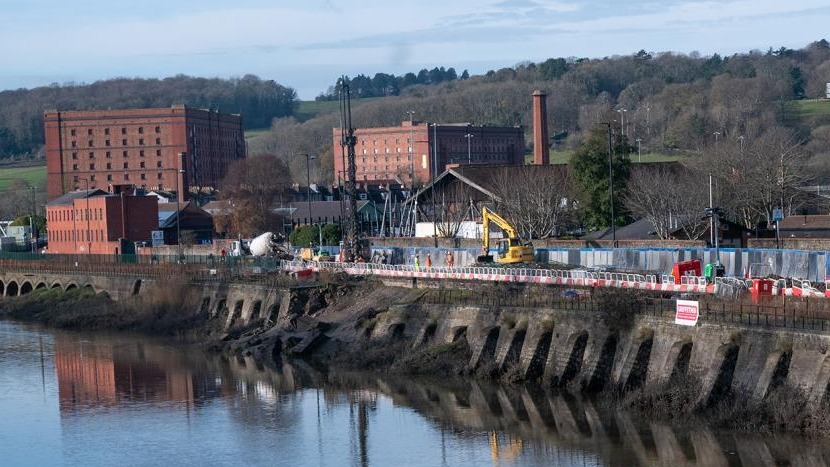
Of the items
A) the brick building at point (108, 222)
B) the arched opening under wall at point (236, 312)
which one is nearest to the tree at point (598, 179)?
the arched opening under wall at point (236, 312)

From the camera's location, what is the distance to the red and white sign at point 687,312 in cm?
3994

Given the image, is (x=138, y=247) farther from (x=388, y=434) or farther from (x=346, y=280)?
(x=388, y=434)

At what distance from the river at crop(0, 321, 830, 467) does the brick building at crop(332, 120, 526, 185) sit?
86.2 m

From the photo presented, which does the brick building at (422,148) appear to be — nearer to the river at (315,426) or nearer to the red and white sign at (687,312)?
the river at (315,426)

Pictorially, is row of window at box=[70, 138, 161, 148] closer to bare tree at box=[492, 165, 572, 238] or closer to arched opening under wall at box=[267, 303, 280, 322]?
bare tree at box=[492, 165, 572, 238]

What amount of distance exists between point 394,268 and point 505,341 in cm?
1443

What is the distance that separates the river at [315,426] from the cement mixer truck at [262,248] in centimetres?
2607

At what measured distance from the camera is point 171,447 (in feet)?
131

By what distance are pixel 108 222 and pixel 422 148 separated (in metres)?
51.3

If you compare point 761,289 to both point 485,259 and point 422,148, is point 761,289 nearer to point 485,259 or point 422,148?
point 485,259

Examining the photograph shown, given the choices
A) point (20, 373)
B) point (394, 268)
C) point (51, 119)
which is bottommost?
point (20, 373)

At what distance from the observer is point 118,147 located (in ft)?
498

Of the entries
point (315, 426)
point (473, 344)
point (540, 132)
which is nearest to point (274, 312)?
point (473, 344)

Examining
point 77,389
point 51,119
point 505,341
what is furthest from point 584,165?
point 51,119
